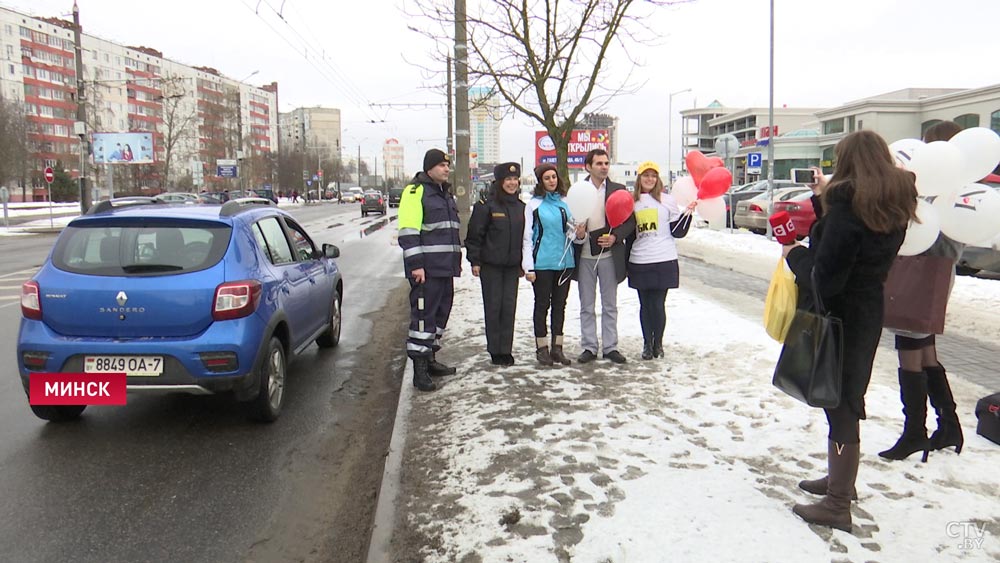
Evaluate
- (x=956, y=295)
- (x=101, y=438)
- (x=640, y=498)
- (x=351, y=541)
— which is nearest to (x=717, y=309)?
(x=956, y=295)

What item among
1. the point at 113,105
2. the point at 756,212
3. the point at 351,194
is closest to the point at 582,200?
the point at 756,212

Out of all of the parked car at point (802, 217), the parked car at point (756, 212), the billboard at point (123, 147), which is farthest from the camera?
the billboard at point (123, 147)

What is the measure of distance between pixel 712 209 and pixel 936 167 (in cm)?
217

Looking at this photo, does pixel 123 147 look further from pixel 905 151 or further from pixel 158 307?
pixel 905 151

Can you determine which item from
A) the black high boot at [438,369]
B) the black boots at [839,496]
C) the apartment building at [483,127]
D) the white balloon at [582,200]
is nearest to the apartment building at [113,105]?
the apartment building at [483,127]

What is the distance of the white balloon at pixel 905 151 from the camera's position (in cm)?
345

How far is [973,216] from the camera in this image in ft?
11.7

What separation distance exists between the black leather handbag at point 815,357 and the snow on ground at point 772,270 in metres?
5.94

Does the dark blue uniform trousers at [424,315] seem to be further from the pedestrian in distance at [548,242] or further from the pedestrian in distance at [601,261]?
the pedestrian in distance at [601,261]

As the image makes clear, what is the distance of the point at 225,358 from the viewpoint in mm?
4477

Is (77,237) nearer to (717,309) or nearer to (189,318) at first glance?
(189,318)

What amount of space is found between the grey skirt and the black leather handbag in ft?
9.10

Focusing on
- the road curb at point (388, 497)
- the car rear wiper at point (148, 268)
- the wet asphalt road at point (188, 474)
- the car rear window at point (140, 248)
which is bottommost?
the wet asphalt road at point (188, 474)

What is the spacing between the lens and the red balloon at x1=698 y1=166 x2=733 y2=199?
5.41 meters
